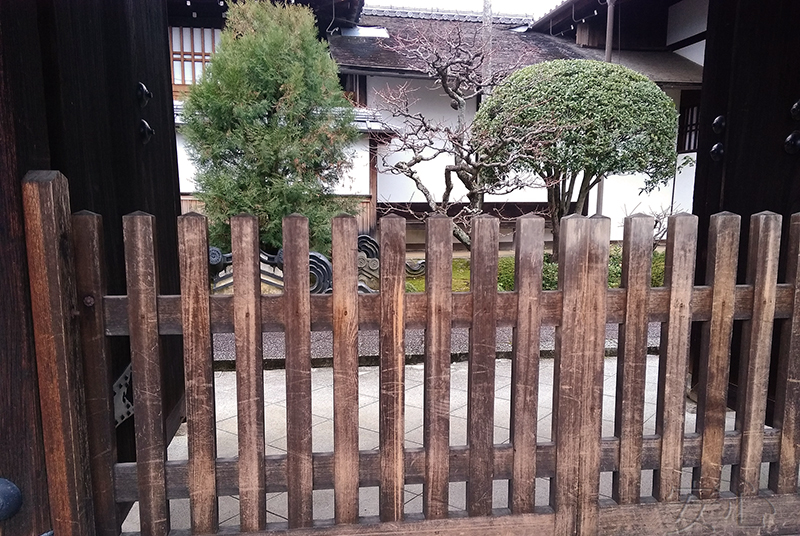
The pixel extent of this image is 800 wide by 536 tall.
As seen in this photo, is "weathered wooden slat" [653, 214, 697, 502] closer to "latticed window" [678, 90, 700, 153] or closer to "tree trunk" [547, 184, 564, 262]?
"tree trunk" [547, 184, 564, 262]

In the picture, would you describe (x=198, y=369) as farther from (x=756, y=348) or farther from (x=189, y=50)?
(x=189, y=50)

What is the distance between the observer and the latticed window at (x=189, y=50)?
1088 centimetres

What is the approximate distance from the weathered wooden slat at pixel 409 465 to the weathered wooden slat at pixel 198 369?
4 cm

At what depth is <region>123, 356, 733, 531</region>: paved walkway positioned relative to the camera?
2139 millimetres

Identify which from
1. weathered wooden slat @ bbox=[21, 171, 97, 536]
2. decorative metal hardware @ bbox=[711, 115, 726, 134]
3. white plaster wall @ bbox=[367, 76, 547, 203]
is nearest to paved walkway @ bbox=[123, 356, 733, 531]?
weathered wooden slat @ bbox=[21, 171, 97, 536]

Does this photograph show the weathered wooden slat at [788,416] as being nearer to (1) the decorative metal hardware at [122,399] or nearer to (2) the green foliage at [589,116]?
(1) the decorative metal hardware at [122,399]

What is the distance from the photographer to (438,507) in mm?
1720

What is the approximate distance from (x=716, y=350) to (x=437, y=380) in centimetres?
94

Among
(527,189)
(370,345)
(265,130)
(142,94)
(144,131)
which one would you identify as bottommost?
(370,345)

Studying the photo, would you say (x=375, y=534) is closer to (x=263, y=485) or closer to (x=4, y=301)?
(x=263, y=485)

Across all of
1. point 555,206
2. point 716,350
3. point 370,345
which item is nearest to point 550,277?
point 555,206

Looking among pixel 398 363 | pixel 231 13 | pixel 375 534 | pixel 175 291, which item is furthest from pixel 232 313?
pixel 231 13

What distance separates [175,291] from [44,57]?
1478mm

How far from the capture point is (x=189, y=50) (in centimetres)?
1100
